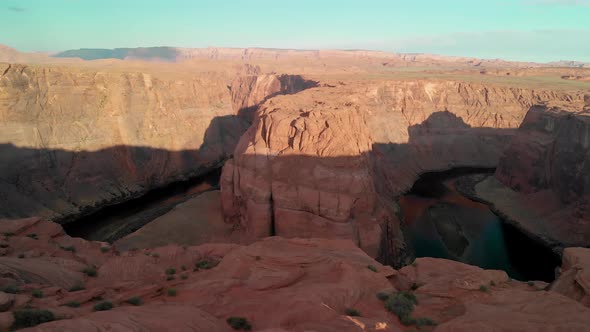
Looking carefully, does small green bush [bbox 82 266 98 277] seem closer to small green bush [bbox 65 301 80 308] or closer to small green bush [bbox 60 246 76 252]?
small green bush [bbox 60 246 76 252]

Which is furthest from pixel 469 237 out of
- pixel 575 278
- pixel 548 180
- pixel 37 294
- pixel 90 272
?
pixel 37 294

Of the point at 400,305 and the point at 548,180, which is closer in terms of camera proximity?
the point at 400,305

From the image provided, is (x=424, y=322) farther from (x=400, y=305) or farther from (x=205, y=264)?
(x=205, y=264)

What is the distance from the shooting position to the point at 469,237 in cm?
3834

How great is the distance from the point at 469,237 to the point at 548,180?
15.2m

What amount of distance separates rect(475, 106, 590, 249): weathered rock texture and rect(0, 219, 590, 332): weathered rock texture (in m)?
30.0

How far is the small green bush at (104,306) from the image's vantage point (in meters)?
10.4

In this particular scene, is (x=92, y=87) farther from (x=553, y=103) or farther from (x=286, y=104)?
(x=553, y=103)

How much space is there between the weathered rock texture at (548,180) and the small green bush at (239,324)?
3832 cm

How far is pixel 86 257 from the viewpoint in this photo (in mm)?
18781

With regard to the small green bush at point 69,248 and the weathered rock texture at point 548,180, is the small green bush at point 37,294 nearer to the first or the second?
the small green bush at point 69,248

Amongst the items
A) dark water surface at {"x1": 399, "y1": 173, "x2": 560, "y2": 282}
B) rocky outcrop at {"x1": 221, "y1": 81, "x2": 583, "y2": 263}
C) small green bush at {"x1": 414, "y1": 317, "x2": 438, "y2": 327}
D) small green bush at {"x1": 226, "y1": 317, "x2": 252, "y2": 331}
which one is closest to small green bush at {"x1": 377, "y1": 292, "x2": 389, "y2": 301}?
small green bush at {"x1": 414, "y1": 317, "x2": 438, "y2": 327}

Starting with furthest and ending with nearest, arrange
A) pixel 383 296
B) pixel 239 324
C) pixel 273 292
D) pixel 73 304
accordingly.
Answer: pixel 383 296, pixel 273 292, pixel 73 304, pixel 239 324

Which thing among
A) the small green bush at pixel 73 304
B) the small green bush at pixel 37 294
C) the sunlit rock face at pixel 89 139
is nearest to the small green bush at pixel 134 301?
the small green bush at pixel 73 304
